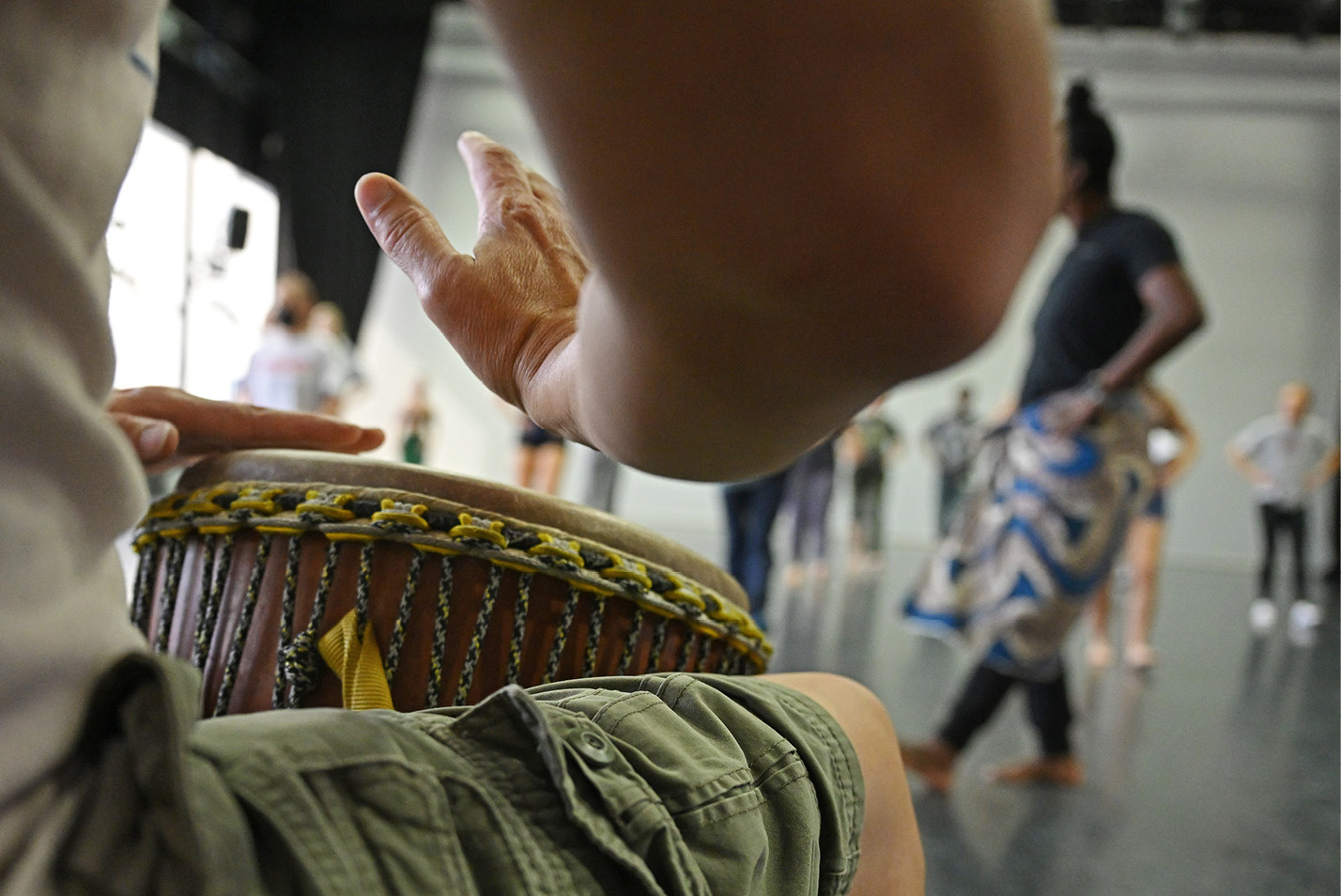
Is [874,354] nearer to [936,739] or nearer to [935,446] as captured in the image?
[936,739]

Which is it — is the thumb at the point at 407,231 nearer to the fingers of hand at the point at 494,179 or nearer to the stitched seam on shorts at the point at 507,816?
the fingers of hand at the point at 494,179

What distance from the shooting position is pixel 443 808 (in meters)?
0.42

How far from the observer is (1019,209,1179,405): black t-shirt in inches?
81.0

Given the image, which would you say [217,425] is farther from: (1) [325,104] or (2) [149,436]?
(1) [325,104]

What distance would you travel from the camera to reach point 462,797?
43 cm

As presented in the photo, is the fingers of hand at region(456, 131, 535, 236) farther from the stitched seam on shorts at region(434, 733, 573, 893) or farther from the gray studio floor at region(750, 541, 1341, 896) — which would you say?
the gray studio floor at region(750, 541, 1341, 896)

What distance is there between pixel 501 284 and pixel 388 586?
1.13 feet

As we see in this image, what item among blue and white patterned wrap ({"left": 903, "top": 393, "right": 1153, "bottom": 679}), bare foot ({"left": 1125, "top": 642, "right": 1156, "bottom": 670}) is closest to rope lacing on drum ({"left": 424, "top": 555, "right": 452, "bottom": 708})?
blue and white patterned wrap ({"left": 903, "top": 393, "right": 1153, "bottom": 679})

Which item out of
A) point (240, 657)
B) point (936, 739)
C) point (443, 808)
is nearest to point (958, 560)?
point (936, 739)

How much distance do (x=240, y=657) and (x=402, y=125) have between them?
7.58 m

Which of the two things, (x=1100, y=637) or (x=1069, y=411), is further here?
(x=1100, y=637)

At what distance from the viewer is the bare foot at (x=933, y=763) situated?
80.9 inches

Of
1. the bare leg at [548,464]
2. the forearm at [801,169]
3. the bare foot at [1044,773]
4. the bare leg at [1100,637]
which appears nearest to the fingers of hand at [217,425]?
the forearm at [801,169]

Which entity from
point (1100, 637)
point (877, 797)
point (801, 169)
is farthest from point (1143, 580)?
point (801, 169)
